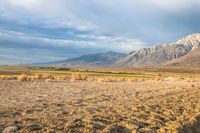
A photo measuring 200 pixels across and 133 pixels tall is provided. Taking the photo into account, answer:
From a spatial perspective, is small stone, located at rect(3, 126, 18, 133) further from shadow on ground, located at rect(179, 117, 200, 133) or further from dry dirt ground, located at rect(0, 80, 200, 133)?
shadow on ground, located at rect(179, 117, 200, 133)

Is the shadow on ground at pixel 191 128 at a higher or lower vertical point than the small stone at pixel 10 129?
lower

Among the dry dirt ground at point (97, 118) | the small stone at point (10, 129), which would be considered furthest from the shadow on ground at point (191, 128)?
the small stone at point (10, 129)

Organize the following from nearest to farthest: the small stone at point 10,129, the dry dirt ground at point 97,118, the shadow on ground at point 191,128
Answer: the small stone at point 10,129
the dry dirt ground at point 97,118
the shadow on ground at point 191,128

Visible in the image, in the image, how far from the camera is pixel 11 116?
13469mm

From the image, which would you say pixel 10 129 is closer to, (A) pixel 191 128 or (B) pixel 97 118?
(B) pixel 97 118

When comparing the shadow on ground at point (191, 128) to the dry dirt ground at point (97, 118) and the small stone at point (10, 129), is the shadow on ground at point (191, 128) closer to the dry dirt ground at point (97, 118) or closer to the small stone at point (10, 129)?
the dry dirt ground at point (97, 118)

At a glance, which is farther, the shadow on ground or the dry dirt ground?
the shadow on ground

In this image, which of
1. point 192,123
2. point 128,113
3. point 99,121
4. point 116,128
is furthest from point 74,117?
point 192,123

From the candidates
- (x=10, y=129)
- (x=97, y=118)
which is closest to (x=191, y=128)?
(x=97, y=118)

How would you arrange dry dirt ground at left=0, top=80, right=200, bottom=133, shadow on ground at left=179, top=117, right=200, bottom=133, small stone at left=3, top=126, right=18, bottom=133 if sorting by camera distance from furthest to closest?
shadow on ground at left=179, top=117, right=200, bottom=133 < dry dirt ground at left=0, top=80, right=200, bottom=133 < small stone at left=3, top=126, right=18, bottom=133

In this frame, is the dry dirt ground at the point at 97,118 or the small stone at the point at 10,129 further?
the dry dirt ground at the point at 97,118

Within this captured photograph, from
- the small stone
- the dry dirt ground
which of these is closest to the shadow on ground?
the dry dirt ground

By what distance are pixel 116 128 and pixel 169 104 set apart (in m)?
8.06

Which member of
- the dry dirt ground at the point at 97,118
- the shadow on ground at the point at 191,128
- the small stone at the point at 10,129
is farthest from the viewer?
the shadow on ground at the point at 191,128
